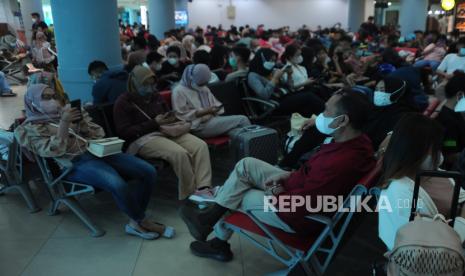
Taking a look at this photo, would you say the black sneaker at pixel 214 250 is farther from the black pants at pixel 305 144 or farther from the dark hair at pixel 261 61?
the dark hair at pixel 261 61

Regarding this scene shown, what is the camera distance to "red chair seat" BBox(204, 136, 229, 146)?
395 centimetres

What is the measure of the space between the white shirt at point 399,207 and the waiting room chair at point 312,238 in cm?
17

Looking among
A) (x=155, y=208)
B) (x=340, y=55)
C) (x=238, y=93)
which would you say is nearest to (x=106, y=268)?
(x=155, y=208)

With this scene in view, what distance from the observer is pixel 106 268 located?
8.72 ft

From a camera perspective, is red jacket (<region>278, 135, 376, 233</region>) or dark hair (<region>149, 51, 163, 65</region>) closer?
red jacket (<region>278, 135, 376, 233</region>)

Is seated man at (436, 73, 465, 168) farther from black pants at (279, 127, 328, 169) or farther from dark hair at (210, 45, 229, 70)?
dark hair at (210, 45, 229, 70)

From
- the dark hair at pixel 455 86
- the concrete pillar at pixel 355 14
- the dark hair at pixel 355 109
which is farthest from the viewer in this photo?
the concrete pillar at pixel 355 14

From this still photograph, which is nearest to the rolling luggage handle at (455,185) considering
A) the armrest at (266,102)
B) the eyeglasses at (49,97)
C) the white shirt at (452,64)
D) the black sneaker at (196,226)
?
the black sneaker at (196,226)

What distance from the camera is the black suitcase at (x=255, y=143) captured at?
3697 millimetres

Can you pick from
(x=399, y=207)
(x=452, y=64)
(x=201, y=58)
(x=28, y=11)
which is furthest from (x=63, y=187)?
(x=28, y=11)

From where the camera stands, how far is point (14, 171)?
11.7ft

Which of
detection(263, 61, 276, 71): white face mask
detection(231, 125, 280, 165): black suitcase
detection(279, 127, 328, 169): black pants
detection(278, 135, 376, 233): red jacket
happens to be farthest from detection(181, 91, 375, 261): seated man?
detection(263, 61, 276, 71): white face mask

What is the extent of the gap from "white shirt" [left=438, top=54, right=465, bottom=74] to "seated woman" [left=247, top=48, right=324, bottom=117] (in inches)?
127

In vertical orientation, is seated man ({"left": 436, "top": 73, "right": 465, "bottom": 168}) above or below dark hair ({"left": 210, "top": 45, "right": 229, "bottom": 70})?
below
